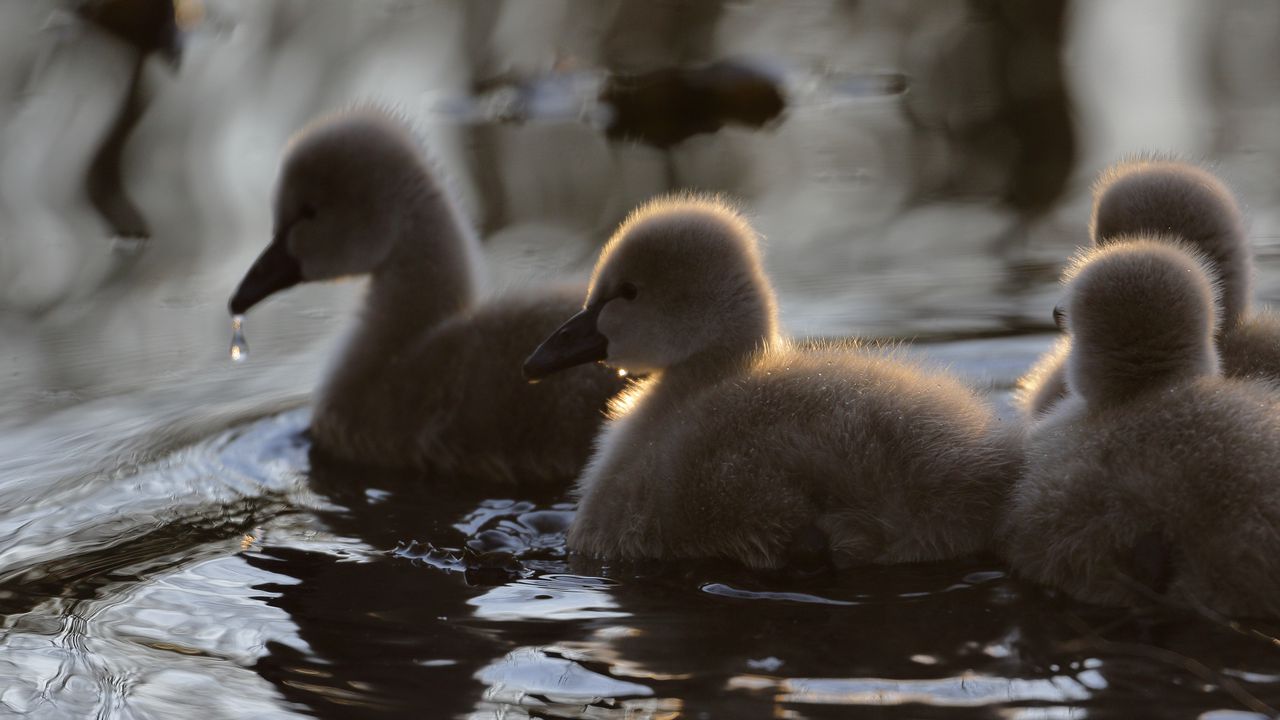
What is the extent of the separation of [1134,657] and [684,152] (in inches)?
283

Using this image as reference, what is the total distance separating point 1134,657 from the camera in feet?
10.5

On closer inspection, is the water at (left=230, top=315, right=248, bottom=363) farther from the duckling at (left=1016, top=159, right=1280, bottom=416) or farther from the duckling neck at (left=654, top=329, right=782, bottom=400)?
the duckling at (left=1016, top=159, right=1280, bottom=416)

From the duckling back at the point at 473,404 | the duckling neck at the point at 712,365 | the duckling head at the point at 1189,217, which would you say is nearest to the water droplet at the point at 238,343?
the duckling back at the point at 473,404

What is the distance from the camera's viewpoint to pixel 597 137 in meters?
10.9

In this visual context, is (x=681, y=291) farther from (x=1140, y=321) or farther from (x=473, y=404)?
(x=1140, y=321)

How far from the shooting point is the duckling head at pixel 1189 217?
4375 millimetres

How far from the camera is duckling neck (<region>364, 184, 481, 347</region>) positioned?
5.41m

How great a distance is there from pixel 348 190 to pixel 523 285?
676 mm

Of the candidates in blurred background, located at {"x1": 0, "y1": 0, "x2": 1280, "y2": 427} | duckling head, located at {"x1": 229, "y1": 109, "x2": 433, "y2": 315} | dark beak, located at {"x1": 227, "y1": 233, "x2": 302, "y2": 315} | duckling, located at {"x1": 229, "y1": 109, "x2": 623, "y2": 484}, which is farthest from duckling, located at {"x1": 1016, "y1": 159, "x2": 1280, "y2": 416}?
dark beak, located at {"x1": 227, "y1": 233, "x2": 302, "y2": 315}

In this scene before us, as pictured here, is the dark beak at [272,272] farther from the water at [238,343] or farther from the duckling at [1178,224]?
the duckling at [1178,224]

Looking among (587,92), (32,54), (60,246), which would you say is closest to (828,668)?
(60,246)

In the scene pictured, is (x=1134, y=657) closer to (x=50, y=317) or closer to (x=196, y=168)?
(x=50, y=317)

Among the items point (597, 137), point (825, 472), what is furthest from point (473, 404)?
point (597, 137)

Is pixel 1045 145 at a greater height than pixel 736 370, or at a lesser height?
greater
